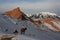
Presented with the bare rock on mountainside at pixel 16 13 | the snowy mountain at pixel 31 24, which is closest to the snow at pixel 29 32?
the snowy mountain at pixel 31 24

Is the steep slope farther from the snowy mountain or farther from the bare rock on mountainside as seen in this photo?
the bare rock on mountainside

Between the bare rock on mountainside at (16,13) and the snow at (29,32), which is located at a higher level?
the bare rock on mountainside at (16,13)

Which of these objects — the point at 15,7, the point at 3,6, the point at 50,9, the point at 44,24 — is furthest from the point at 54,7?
the point at 3,6

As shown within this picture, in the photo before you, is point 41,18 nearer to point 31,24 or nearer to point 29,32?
point 31,24

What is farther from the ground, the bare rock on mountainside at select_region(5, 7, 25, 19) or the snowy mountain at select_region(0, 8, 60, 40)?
the bare rock on mountainside at select_region(5, 7, 25, 19)

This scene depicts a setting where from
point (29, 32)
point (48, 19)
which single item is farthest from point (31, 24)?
point (48, 19)

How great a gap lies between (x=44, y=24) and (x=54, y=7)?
449mm

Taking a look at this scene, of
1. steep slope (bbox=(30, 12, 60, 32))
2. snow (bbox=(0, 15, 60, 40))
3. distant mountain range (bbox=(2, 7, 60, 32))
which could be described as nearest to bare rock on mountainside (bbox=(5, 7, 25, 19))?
distant mountain range (bbox=(2, 7, 60, 32))

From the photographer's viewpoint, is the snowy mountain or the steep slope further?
the steep slope

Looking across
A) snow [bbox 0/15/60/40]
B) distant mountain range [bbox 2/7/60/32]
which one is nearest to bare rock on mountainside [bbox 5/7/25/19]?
distant mountain range [bbox 2/7/60/32]

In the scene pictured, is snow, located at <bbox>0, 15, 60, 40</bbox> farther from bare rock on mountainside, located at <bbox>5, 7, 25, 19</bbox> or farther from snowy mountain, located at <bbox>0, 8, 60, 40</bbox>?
bare rock on mountainside, located at <bbox>5, 7, 25, 19</bbox>

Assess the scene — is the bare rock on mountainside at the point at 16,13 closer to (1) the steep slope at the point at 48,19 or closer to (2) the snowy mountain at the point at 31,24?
(2) the snowy mountain at the point at 31,24

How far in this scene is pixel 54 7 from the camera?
361cm

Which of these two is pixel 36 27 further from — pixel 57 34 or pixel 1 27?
pixel 1 27
